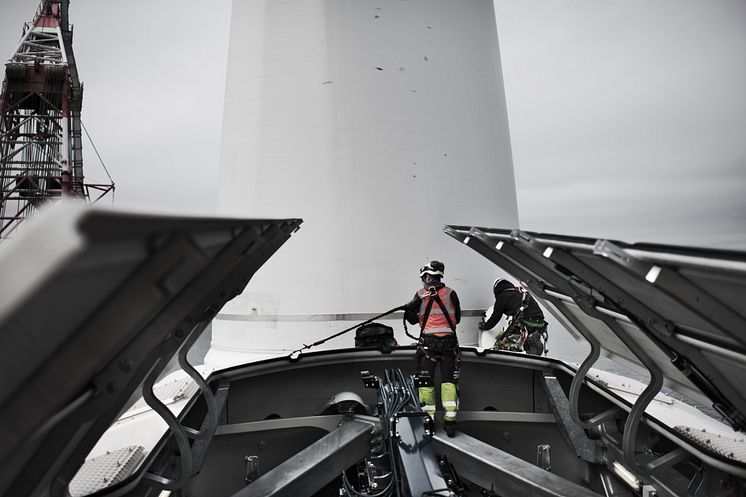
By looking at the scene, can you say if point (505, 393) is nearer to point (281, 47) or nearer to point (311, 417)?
point (311, 417)

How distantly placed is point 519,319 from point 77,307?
636 centimetres

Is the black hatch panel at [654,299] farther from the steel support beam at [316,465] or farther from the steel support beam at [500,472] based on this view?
the steel support beam at [316,465]

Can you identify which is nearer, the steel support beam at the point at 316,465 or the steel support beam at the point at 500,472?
the steel support beam at the point at 500,472

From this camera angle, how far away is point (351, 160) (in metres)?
7.51

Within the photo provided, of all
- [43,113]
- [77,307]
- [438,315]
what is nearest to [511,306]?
[438,315]

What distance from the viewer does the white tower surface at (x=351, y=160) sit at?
740 cm

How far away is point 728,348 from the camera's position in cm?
178

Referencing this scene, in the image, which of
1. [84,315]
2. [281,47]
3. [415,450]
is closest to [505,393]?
[415,450]

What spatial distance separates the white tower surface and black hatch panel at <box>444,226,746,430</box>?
3.96 metres

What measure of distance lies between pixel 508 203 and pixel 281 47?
4.30 meters

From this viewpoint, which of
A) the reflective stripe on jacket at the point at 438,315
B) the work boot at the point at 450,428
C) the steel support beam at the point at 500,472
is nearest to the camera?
the steel support beam at the point at 500,472

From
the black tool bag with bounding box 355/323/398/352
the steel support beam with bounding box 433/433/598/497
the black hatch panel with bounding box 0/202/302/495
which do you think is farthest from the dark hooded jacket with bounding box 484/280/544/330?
the black hatch panel with bounding box 0/202/302/495

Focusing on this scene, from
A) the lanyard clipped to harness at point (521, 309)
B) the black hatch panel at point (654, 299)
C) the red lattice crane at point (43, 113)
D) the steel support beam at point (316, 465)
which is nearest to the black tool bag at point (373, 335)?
the lanyard clipped to harness at point (521, 309)

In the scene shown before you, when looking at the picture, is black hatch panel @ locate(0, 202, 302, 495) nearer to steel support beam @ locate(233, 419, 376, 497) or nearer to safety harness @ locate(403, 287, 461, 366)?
steel support beam @ locate(233, 419, 376, 497)
